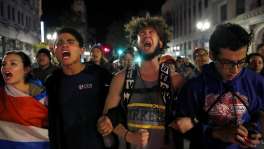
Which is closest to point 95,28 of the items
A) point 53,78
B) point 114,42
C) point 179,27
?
point 114,42

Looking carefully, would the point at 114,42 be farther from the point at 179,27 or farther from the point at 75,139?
the point at 75,139

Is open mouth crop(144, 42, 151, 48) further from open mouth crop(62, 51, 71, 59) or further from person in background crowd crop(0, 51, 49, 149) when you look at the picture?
person in background crowd crop(0, 51, 49, 149)

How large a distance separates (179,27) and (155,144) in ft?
187

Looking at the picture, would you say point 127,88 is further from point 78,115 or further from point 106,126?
point 78,115

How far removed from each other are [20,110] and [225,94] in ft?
6.77

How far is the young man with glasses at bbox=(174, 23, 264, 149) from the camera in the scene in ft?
8.70

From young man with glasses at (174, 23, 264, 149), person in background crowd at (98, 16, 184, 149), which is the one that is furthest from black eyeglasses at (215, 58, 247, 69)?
person in background crowd at (98, 16, 184, 149)

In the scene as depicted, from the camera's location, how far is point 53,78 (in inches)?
147

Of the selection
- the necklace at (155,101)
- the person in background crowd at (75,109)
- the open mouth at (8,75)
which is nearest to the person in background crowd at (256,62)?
the person in background crowd at (75,109)

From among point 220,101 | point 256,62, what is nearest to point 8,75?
point 220,101

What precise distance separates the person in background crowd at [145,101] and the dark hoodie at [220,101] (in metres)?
0.43

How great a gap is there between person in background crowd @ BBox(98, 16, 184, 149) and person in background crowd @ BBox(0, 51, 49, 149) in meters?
0.86

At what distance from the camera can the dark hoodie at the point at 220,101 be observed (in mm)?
2668

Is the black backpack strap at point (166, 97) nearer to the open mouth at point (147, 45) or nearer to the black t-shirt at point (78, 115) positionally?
the open mouth at point (147, 45)
